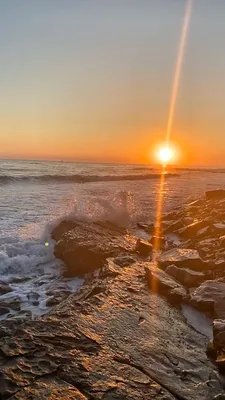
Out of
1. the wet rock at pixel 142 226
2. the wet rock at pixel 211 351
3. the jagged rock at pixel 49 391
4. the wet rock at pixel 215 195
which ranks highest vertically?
the wet rock at pixel 215 195

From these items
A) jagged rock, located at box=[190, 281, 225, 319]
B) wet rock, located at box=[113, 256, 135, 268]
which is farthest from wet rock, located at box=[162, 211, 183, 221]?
jagged rock, located at box=[190, 281, 225, 319]

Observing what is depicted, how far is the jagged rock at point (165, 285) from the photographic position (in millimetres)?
5176

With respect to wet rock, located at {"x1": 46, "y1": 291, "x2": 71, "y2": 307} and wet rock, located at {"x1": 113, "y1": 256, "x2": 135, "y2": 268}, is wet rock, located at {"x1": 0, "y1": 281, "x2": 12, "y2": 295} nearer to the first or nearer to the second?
wet rock, located at {"x1": 46, "y1": 291, "x2": 71, "y2": 307}

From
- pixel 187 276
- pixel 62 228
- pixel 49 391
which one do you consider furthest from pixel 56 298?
pixel 62 228

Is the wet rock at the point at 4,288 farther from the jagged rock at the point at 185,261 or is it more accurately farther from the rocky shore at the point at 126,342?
the jagged rock at the point at 185,261

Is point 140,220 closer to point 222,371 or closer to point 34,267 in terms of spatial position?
point 34,267

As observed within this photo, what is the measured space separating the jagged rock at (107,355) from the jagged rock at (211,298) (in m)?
0.33

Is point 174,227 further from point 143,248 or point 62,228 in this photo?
point 62,228

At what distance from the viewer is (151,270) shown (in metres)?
5.94

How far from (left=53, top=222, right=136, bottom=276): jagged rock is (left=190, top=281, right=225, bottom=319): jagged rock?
2862 millimetres

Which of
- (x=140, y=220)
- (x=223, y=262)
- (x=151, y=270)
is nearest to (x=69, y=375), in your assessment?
(x=151, y=270)

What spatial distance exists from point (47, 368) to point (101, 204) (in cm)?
989

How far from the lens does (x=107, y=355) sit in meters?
3.41

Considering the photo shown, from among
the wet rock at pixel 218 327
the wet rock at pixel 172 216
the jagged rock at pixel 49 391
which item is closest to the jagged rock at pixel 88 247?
the wet rock at pixel 172 216
